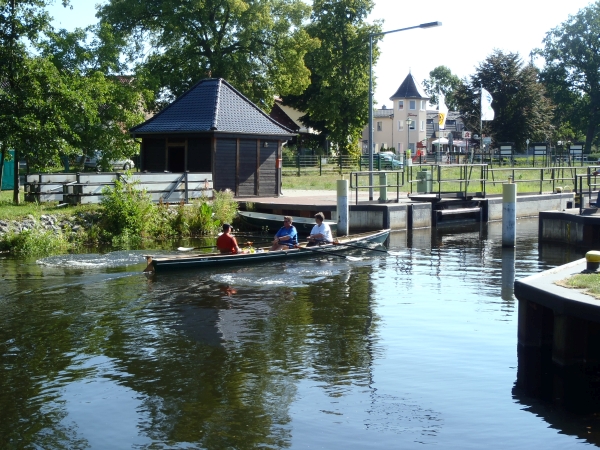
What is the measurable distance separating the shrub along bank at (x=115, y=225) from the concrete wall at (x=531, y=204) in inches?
472

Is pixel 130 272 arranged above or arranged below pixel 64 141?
below

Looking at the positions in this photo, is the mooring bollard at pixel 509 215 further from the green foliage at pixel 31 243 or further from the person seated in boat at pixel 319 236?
the green foliage at pixel 31 243

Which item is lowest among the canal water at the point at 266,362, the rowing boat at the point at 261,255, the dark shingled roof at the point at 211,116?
the canal water at the point at 266,362

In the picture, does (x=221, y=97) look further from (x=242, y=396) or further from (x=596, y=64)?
(x=596, y=64)

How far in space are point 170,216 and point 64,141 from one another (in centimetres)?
448

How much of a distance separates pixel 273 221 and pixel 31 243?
884cm

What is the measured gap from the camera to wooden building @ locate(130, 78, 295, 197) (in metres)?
32.9

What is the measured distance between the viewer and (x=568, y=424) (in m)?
9.48

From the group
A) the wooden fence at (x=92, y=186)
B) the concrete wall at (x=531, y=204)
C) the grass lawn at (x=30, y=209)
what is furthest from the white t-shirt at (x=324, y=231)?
the concrete wall at (x=531, y=204)

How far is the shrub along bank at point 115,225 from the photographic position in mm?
23562

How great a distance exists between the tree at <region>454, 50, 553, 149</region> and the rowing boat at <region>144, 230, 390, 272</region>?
46.4 m

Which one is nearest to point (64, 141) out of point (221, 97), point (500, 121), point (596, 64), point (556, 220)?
point (221, 97)

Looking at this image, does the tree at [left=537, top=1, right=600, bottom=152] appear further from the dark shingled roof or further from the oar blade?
the oar blade

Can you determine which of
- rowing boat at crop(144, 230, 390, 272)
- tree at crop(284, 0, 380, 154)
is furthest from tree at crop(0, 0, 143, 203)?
tree at crop(284, 0, 380, 154)
